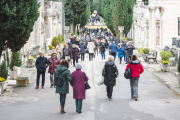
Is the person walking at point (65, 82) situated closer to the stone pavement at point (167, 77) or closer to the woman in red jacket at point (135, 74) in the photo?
the woman in red jacket at point (135, 74)

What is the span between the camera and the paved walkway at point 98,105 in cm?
883

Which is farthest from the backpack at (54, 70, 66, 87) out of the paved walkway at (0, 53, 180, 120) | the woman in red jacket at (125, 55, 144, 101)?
the woman in red jacket at (125, 55, 144, 101)

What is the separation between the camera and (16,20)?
12945 millimetres

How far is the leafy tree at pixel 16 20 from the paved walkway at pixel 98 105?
6.55ft

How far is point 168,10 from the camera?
2661 centimetres

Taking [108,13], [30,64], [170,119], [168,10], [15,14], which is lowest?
[170,119]

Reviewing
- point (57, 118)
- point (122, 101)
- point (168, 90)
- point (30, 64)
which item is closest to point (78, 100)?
point (57, 118)

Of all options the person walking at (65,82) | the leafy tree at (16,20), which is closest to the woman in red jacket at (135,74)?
the person walking at (65,82)

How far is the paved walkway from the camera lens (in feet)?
29.0

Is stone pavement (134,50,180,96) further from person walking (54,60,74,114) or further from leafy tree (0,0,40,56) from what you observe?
leafy tree (0,0,40,56)

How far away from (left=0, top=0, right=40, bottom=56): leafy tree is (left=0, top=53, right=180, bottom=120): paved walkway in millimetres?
1996

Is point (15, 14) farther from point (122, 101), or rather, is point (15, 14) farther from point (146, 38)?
point (146, 38)

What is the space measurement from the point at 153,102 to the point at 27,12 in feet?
19.7

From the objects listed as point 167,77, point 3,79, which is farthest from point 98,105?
point 167,77
